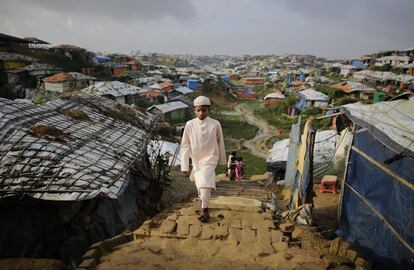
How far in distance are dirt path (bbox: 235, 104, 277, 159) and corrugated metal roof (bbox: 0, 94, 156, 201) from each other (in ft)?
67.3

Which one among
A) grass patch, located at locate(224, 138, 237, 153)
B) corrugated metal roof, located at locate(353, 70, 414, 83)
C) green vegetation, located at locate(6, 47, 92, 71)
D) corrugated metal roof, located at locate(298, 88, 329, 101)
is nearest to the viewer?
grass patch, located at locate(224, 138, 237, 153)

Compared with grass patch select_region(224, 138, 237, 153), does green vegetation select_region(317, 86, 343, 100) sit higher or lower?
higher

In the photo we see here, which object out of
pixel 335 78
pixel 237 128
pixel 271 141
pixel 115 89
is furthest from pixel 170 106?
pixel 335 78

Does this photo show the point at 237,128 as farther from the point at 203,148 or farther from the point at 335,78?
the point at 335,78

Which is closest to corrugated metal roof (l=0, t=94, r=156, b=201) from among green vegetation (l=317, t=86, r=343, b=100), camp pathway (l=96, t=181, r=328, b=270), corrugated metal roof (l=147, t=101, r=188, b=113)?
camp pathway (l=96, t=181, r=328, b=270)

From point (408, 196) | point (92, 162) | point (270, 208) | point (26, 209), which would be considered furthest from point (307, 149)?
point (26, 209)

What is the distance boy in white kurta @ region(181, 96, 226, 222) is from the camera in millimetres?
4781

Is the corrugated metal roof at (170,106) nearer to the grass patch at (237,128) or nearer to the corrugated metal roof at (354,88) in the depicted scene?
the grass patch at (237,128)

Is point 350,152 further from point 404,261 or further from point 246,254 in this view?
point 246,254

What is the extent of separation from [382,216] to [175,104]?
3068cm

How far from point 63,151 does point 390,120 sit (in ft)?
20.1

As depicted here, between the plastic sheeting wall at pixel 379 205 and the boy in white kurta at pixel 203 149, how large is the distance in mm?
3050

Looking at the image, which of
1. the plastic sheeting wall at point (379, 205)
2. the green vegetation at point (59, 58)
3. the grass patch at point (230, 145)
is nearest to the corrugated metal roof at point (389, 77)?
the grass patch at point (230, 145)

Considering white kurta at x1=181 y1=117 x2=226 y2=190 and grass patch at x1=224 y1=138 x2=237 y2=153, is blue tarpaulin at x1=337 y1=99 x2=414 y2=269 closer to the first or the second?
white kurta at x1=181 y1=117 x2=226 y2=190
